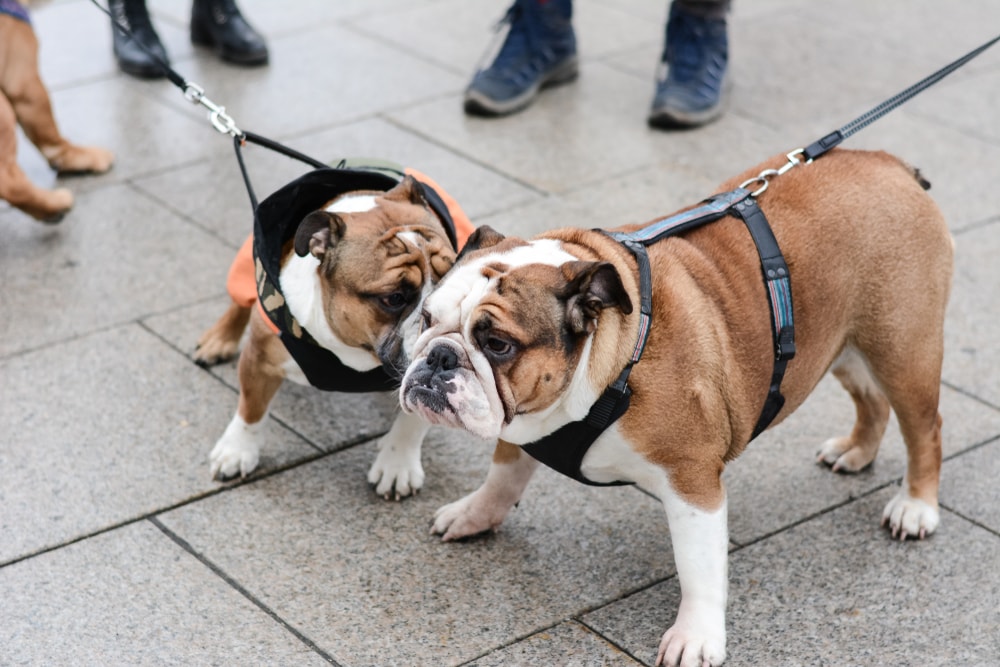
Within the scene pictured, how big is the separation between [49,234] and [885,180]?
4600mm

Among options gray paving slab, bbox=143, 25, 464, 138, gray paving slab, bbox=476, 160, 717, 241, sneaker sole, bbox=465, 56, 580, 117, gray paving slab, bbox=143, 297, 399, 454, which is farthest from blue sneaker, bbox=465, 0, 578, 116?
gray paving slab, bbox=143, 297, 399, 454

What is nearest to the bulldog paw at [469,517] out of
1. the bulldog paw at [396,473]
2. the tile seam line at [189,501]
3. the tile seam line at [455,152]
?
the bulldog paw at [396,473]

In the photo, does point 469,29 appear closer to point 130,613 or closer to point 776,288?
point 776,288

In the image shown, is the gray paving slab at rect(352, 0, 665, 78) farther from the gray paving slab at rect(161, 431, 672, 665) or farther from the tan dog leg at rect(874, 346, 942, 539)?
the tan dog leg at rect(874, 346, 942, 539)

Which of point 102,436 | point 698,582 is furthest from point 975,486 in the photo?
point 102,436

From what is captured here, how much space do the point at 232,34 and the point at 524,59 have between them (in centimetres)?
217

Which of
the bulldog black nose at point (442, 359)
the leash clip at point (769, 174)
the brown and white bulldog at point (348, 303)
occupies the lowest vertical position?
the brown and white bulldog at point (348, 303)

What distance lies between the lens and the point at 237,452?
4.65m

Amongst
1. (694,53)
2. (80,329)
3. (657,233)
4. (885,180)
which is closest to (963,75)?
(694,53)

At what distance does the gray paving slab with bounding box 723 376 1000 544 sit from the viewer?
15.0ft

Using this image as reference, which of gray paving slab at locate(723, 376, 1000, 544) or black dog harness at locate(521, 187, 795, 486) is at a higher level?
black dog harness at locate(521, 187, 795, 486)

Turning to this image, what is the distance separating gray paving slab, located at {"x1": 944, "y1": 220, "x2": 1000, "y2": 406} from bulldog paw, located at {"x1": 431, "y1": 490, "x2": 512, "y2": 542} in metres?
2.36

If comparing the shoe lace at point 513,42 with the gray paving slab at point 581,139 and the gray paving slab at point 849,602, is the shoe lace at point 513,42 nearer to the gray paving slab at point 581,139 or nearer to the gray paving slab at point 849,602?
the gray paving slab at point 581,139

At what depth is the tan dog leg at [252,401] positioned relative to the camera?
442 cm
